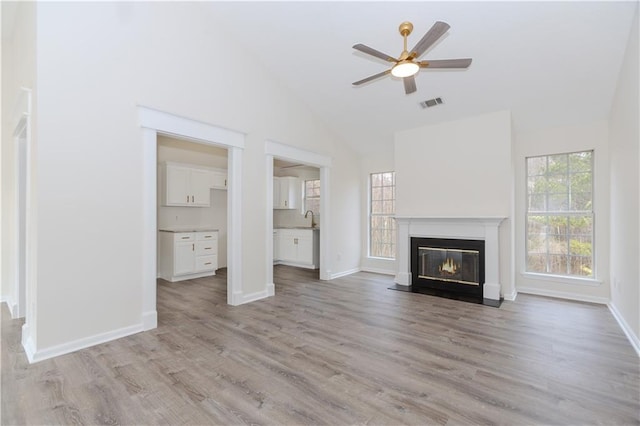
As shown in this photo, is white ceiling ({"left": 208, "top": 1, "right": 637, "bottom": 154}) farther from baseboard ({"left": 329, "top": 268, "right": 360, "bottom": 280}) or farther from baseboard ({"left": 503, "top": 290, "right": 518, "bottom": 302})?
baseboard ({"left": 329, "top": 268, "right": 360, "bottom": 280})

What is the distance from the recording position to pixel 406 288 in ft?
17.1

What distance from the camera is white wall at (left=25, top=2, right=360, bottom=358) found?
9.05 ft

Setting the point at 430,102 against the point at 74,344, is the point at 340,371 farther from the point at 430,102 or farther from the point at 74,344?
the point at 430,102

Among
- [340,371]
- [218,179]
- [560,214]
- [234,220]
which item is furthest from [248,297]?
[560,214]

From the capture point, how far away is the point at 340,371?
2.48 metres

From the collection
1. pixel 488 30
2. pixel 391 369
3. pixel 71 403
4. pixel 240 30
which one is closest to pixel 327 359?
pixel 391 369

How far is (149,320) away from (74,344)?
64 cm

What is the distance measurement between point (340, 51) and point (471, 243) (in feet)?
10.9

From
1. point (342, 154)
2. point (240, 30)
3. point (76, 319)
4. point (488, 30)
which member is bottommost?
point (76, 319)

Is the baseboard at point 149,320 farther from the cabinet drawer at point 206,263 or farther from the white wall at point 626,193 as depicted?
the white wall at point 626,193

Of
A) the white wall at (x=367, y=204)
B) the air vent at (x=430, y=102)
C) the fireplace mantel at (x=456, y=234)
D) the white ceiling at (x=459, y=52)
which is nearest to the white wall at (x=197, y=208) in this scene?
the white ceiling at (x=459, y=52)

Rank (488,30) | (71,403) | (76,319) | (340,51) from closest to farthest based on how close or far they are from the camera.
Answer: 1. (71,403)
2. (76,319)
3. (488,30)
4. (340,51)

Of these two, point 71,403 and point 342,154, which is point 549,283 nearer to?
point 342,154

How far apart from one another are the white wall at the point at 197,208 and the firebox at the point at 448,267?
400cm
